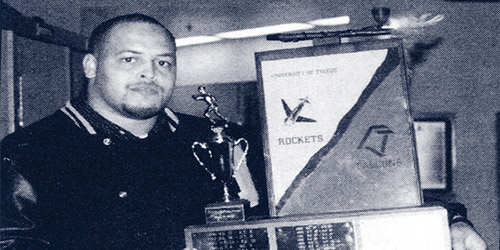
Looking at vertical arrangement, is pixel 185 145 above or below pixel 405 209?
above

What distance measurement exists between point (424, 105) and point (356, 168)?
1.82 m

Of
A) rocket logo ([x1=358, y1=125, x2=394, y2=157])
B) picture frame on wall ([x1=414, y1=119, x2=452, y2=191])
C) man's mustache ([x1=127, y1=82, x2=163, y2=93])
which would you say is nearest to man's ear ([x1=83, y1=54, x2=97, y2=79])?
man's mustache ([x1=127, y1=82, x2=163, y2=93])

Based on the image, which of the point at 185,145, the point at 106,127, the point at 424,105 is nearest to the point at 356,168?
the point at 185,145

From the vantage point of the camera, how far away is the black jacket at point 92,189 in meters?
1.93

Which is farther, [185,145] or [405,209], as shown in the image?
[185,145]

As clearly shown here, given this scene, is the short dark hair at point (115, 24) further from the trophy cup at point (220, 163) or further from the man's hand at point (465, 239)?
the man's hand at point (465, 239)

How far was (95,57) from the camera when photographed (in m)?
2.18

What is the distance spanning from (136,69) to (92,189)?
529 millimetres

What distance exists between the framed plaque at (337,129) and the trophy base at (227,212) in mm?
107

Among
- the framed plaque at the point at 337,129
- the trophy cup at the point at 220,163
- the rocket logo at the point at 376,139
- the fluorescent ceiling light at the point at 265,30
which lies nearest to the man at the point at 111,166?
the trophy cup at the point at 220,163

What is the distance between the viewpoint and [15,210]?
188cm

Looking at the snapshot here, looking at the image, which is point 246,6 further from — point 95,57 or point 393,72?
point 393,72

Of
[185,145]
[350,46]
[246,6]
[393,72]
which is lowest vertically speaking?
[185,145]

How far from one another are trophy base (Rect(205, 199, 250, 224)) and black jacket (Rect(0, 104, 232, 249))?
1.12 feet
